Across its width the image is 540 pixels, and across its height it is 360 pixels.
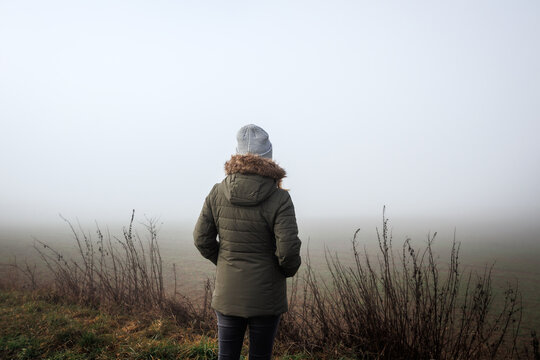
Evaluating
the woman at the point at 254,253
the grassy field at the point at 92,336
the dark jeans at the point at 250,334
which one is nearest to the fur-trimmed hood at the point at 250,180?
the woman at the point at 254,253

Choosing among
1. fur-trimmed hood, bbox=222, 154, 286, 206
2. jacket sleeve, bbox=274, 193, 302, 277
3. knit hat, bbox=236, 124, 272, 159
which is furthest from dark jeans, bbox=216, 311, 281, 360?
knit hat, bbox=236, 124, 272, 159

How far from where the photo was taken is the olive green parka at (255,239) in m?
1.79

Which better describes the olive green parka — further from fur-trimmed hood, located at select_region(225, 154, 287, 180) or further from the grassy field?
the grassy field

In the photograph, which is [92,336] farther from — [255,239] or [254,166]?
[254,166]

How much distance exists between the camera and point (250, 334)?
6.03ft

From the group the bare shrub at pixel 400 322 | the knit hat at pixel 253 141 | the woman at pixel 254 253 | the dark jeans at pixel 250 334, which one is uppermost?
the knit hat at pixel 253 141

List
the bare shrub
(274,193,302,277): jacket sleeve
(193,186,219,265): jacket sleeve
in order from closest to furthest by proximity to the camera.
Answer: (274,193,302,277): jacket sleeve → (193,186,219,265): jacket sleeve → the bare shrub

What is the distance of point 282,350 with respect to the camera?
3.33 metres

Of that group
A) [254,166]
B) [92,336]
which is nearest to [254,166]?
[254,166]

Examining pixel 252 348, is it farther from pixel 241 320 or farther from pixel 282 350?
pixel 282 350

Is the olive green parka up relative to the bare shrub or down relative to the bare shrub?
up

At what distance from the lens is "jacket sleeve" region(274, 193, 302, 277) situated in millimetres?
1777

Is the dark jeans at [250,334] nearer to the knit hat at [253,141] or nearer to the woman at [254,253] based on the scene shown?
the woman at [254,253]

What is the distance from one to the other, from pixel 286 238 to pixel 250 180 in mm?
412
